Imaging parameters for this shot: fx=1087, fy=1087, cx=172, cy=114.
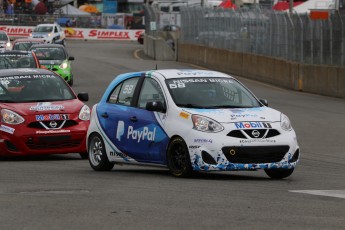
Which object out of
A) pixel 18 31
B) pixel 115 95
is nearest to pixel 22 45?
pixel 115 95

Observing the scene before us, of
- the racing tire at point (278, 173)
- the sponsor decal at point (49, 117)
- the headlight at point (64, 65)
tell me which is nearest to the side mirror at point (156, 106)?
the racing tire at point (278, 173)

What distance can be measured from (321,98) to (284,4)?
39984 mm

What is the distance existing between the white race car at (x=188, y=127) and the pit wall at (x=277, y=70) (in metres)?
19.1

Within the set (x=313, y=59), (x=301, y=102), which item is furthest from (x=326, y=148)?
(x=313, y=59)

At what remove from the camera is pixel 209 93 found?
1355 centimetres

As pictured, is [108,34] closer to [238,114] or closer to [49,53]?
[49,53]

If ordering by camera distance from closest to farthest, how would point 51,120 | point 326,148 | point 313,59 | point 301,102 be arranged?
point 51,120 → point 326,148 → point 301,102 → point 313,59

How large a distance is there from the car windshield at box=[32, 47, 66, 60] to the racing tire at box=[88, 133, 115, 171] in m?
23.6

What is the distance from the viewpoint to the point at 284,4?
72.6 meters

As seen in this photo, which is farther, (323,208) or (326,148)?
(326,148)

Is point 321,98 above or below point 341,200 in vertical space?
below

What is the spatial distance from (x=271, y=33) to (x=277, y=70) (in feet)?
7.02

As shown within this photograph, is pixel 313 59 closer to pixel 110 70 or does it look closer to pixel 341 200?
pixel 110 70

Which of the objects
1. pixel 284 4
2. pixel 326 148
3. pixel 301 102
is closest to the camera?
pixel 326 148
